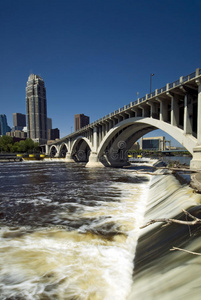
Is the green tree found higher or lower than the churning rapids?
higher

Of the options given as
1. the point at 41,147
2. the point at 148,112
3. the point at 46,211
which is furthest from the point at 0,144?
the point at 46,211

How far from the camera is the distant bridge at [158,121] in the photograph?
760 inches

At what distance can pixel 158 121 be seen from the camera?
24.9m

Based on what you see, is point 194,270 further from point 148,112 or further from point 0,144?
point 0,144

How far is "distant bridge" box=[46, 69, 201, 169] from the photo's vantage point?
63.3 feet

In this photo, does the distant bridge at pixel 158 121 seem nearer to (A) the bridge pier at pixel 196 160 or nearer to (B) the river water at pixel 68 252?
(A) the bridge pier at pixel 196 160

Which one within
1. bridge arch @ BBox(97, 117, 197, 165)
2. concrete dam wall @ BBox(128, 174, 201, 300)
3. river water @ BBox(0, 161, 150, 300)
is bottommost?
river water @ BBox(0, 161, 150, 300)

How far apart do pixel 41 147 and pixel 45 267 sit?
159767 millimetres

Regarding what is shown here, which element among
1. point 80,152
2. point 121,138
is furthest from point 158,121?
point 80,152

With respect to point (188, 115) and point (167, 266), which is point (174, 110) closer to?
point (188, 115)

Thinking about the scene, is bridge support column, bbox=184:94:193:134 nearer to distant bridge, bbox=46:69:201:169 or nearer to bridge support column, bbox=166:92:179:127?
distant bridge, bbox=46:69:201:169

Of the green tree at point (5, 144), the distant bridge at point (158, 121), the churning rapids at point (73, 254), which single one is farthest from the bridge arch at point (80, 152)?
the churning rapids at point (73, 254)

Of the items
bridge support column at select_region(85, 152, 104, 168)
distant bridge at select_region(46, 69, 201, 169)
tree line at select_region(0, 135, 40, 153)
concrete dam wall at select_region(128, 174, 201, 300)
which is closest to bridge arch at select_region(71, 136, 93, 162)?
distant bridge at select_region(46, 69, 201, 169)

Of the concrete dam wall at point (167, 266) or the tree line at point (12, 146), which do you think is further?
the tree line at point (12, 146)
